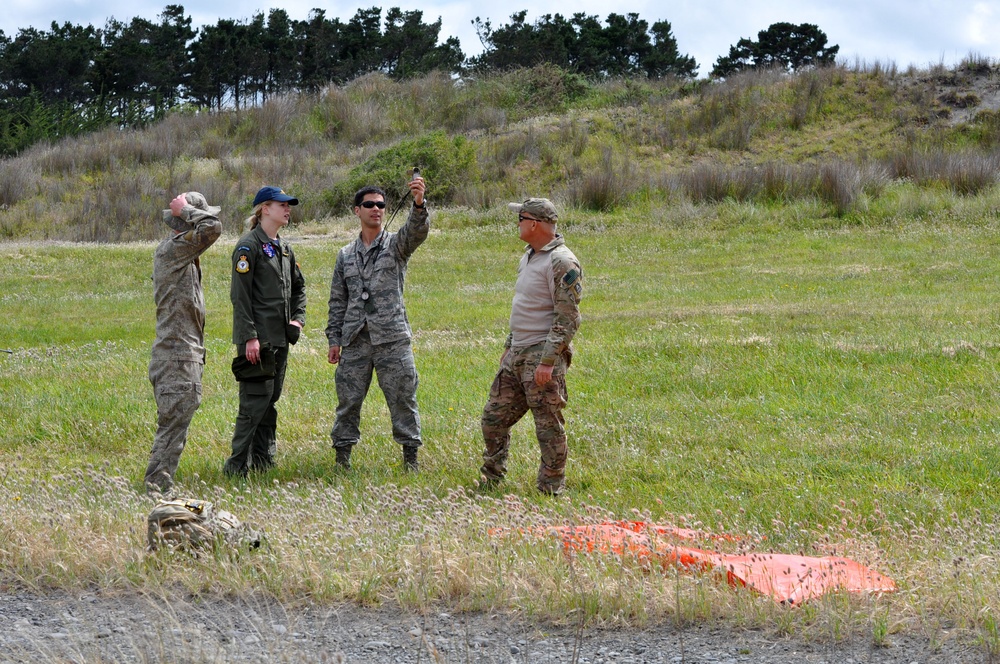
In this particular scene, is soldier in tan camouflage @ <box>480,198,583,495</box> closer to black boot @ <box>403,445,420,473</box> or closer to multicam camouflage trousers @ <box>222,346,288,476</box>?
black boot @ <box>403,445,420,473</box>

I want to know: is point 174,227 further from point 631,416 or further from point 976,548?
point 976,548

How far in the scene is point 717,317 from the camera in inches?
550

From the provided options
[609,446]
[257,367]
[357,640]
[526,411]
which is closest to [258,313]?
[257,367]

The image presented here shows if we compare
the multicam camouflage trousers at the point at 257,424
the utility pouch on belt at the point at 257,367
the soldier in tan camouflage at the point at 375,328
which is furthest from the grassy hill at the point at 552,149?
the utility pouch on belt at the point at 257,367

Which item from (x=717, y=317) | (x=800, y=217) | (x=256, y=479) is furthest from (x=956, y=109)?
(x=256, y=479)

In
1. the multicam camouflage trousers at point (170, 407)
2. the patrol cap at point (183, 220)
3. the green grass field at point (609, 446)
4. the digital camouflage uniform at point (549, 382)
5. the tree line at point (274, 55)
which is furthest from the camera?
the tree line at point (274, 55)

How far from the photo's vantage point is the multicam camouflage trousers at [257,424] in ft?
24.0

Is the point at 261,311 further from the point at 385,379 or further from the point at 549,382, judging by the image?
the point at 549,382

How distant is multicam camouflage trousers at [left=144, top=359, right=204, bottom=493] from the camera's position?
668 centimetres

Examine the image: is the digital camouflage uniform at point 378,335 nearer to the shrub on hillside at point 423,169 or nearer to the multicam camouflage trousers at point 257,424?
the multicam camouflage trousers at point 257,424

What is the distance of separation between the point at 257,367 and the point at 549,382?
207 cm

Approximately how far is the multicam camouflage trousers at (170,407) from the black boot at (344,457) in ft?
3.94

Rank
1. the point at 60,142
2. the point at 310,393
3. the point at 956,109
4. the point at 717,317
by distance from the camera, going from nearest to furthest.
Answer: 1. the point at 310,393
2. the point at 717,317
3. the point at 956,109
4. the point at 60,142

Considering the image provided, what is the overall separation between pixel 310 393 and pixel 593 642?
6763mm
